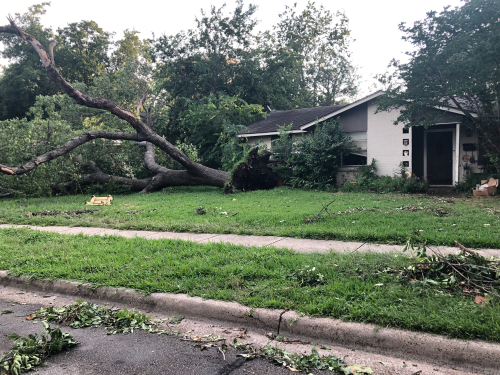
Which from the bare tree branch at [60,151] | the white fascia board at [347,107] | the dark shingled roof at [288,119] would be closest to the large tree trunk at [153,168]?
the bare tree branch at [60,151]

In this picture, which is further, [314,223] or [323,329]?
[314,223]

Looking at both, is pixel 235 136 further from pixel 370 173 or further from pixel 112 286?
pixel 112 286

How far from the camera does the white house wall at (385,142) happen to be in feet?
Result: 52.8

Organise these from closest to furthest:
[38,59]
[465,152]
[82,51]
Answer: [465,152] → [38,59] → [82,51]

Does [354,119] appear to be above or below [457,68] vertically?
below

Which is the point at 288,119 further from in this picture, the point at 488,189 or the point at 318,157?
the point at 488,189

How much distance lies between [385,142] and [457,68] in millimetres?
5121

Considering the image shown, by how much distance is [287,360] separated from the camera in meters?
2.95

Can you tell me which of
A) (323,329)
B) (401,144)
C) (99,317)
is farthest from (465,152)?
(99,317)

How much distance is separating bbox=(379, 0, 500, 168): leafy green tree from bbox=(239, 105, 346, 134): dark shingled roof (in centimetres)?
626

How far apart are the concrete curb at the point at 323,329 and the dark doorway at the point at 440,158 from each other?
1606cm

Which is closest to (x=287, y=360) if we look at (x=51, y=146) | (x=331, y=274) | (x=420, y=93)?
(x=331, y=274)

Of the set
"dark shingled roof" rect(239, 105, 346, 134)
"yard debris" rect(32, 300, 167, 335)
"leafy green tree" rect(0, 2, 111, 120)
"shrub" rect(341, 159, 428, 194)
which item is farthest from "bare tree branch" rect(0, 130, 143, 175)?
"leafy green tree" rect(0, 2, 111, 120)

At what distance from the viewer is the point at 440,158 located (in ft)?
57.1
